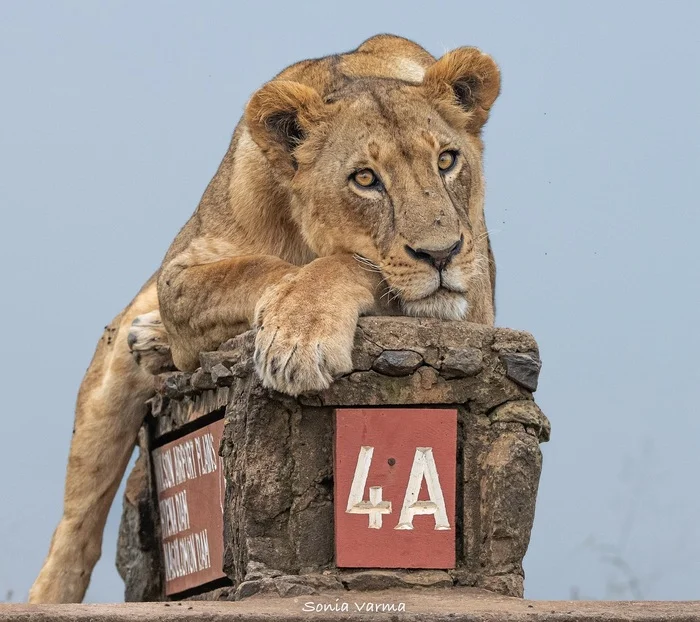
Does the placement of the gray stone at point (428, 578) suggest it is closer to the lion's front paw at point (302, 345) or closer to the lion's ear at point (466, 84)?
the lion's front paw at point (302, 345)

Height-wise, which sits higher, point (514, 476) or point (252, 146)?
point (252, 146)

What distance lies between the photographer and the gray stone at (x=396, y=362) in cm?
604

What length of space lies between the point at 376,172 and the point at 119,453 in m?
3.01

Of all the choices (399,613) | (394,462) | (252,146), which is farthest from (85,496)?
(399,613)

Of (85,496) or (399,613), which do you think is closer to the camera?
(399,613)

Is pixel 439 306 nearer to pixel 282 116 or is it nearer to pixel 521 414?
pixel 521 414

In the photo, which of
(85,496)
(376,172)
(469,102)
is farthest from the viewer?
(85,496)

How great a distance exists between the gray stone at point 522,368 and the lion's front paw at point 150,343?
2.30 meters

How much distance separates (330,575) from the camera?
5.93 metres

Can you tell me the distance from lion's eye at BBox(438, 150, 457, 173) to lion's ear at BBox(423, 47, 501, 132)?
34 centimetres

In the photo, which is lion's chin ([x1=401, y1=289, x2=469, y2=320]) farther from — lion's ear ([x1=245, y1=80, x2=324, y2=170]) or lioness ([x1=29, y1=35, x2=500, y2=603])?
lion's ear ([x1=245, y1=80, x2=324, y2=170])

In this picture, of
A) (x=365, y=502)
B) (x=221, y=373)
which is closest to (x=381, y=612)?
(x=365, y=502)

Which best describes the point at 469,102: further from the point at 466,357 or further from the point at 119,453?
the point at 119,453

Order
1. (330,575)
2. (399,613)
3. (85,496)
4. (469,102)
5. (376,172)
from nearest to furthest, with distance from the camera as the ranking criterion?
1. (399,613)
2. (330,575)
3. (376,172)
4. (469,102)
5. (85,496)
